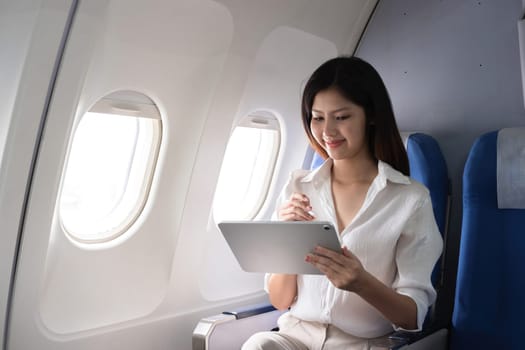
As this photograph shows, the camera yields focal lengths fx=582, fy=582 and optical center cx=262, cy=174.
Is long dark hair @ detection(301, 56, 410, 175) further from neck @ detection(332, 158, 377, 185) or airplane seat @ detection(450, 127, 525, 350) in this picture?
airplane seat @ detection(450, 127, 525, 350)

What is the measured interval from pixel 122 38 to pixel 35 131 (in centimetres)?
46

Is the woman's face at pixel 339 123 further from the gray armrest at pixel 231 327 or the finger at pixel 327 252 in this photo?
the gray armrest at pixel 231 327

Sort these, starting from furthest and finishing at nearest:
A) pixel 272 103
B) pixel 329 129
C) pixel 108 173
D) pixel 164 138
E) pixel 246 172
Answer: pixel 246 172
pixel 272 103
pixel 108 173
pixel 164 138
pixel 329 129

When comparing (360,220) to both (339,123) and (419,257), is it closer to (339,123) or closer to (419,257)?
(419,257)

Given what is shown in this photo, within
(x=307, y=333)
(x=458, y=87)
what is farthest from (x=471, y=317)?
(x=458, y=87)

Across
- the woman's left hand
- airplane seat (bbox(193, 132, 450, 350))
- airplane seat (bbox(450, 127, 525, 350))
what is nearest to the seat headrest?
airplane seat (bbox(450, 127, 525, 350))

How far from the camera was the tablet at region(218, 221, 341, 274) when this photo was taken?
1.63m

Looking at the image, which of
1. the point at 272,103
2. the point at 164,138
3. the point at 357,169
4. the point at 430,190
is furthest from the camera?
the point at 272,103

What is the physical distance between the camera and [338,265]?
171 cm

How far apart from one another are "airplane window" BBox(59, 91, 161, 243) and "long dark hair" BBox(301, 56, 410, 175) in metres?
0.84

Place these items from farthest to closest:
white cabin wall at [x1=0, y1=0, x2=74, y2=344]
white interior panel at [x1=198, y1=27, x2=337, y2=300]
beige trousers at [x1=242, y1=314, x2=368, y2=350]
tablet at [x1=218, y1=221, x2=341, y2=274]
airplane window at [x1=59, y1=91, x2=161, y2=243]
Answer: white interior panel at [x1=198, y1=27, x2=337, y2=300]
airplane window at [x1=59, y1=91, x2=161, y2=243]
beige trousers at [x1=242, y1=314, x2=368, y2=350]
white cabin wall at [x1=0, y1=0, x2=74, y2=344]
tablet at [x1=218, y1=221, x2=341, y2=274]

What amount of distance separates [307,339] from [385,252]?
1.35ft

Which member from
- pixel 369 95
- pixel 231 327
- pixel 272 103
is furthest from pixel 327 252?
pixel 272 103

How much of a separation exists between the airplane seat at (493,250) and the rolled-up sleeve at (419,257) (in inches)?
14.3
